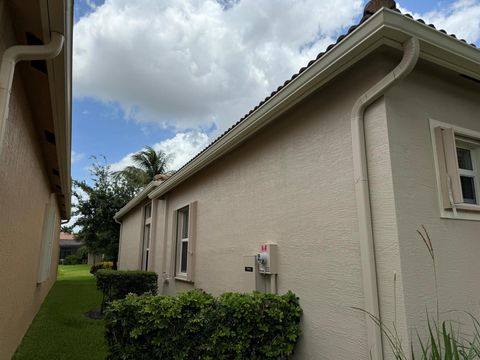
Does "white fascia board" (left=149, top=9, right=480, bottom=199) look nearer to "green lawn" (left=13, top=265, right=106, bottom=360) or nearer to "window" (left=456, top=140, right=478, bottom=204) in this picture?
"window" (left=456, top=140, right=478, bottom=204)

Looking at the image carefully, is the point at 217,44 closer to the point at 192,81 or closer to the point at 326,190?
the point at 192,81

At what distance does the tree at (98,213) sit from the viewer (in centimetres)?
1956

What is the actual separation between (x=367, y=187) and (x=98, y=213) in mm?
18676

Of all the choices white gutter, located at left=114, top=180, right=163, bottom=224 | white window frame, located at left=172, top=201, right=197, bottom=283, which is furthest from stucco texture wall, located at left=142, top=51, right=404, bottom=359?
white gutter, located at left=114, top=180, right=163, bottom=224

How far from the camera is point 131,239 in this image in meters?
14.8

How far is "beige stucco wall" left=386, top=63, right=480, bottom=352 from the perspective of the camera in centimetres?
302

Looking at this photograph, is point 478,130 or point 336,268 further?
point 478,130

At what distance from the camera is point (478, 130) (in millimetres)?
3928

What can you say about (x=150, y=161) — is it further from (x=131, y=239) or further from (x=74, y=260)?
(x=74, y=260)

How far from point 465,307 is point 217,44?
361 inches

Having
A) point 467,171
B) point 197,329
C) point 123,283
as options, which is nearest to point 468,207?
point 467,171

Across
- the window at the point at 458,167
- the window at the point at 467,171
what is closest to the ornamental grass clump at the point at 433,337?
the window at the point at 458,167

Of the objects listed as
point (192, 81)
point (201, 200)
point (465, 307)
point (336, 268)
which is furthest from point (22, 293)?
point (192, 81)

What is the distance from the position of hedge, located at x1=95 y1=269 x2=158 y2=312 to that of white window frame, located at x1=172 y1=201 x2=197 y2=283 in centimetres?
70
